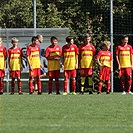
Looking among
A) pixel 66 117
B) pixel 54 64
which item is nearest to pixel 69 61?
pixel 54 64

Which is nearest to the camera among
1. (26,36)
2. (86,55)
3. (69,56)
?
(69,56)

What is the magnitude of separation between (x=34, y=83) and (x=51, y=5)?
7.00 metres

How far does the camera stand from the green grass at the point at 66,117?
8.63m

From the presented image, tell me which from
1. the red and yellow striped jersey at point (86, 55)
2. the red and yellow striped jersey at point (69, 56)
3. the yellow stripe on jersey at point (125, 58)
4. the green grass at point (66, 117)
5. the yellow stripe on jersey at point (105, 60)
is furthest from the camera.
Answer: the yellow stripe on jersey at point (105, 60)

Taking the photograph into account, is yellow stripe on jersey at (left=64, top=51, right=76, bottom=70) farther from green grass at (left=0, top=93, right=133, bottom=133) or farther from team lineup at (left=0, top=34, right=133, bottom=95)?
green grass at (left=0, top=93, right=133, bottom=133)

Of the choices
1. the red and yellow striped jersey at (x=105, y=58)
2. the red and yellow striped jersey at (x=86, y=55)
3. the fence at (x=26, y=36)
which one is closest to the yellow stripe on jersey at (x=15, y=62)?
the red and yellow striped jersey at (x=86, y=55)

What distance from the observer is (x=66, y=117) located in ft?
33.1

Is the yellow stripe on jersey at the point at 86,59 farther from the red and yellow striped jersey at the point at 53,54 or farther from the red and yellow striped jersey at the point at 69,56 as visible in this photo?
the red and yellow striped jersey at the point at 53,54

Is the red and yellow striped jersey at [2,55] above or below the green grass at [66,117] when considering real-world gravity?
above

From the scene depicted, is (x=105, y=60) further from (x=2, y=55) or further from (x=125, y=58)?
(x=2, y=55)

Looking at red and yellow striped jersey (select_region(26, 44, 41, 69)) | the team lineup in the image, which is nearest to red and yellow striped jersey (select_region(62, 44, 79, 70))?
the team lineup

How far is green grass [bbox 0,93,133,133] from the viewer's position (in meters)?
8.63

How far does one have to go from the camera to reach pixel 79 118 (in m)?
9.98

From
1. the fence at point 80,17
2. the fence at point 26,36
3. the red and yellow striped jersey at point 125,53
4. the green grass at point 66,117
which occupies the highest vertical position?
the fence at point 80,17
